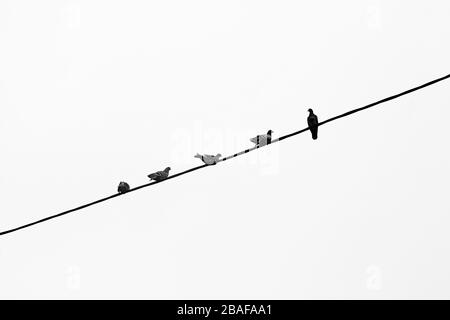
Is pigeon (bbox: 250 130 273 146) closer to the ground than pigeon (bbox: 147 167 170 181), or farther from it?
farther from it

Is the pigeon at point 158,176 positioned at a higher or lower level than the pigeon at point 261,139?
lower

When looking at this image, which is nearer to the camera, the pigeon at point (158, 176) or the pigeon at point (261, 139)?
the pigeon at point (261, 139)

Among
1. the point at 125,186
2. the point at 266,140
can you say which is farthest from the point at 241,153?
the point at 125,186

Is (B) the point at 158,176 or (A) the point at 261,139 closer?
(A) the point at 261,139

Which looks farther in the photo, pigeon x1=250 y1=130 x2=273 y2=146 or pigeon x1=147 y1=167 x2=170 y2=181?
pigeon x1=147 y1=167 x2=170 y2=181

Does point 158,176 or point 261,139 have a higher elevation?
point 261,139
